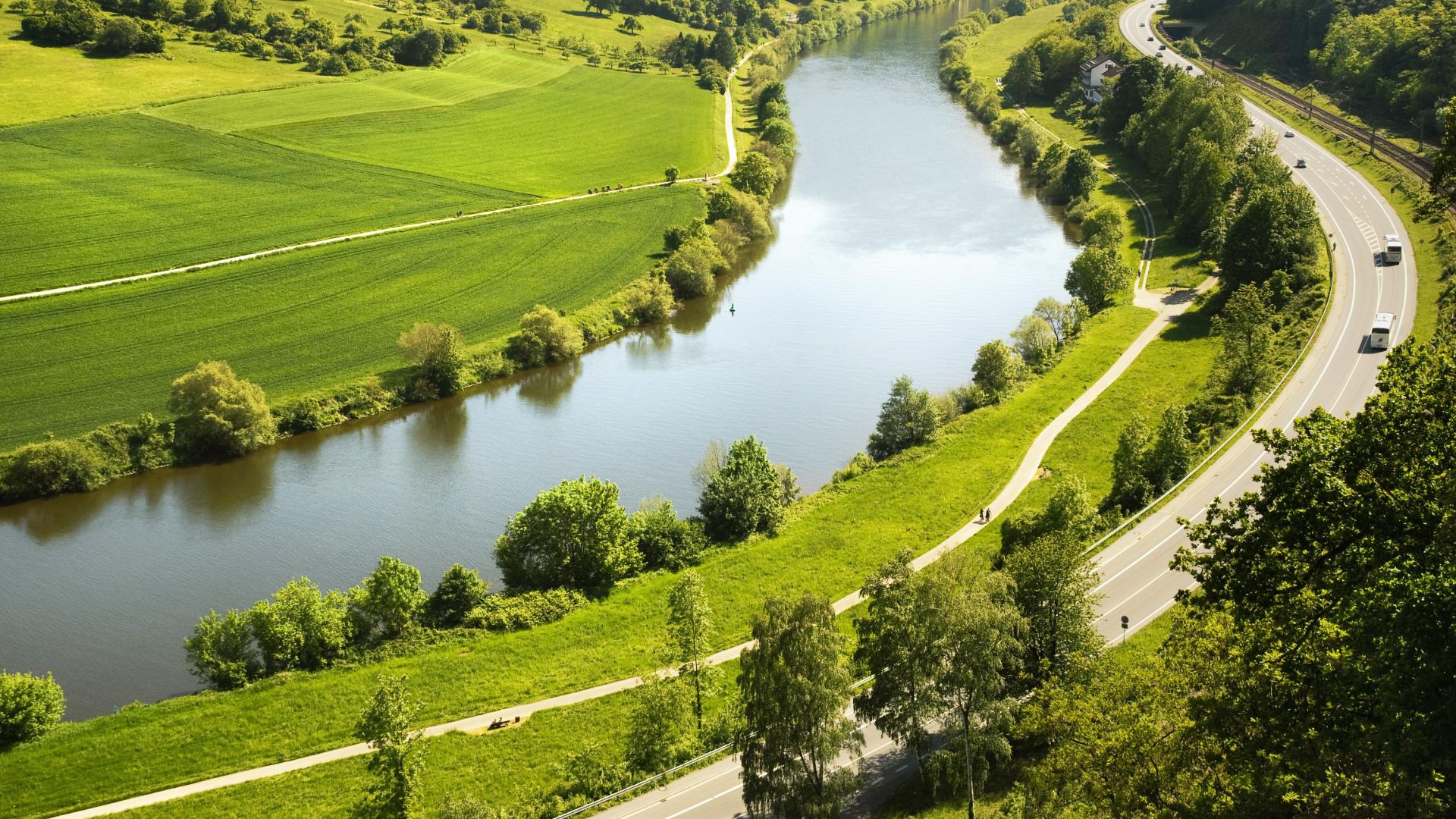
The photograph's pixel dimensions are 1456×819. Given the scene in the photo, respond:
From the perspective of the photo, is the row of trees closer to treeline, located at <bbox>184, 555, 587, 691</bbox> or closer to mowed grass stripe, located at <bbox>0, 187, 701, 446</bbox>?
treeline, located at <bbox>184, 555, 587, 691</bbox>

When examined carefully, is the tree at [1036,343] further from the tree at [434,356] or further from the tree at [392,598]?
the tree at [392,598]

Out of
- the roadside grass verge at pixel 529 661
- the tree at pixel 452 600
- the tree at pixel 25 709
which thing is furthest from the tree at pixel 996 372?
the tree at pixel 25 709

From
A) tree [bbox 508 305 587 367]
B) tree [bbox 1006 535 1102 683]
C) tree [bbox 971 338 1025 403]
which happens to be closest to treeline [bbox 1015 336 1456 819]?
tree [bbox 1006 535 1102 683]

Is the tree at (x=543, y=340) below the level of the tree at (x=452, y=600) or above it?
above

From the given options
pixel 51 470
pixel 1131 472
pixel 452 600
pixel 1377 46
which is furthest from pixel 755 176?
pixel 452 600

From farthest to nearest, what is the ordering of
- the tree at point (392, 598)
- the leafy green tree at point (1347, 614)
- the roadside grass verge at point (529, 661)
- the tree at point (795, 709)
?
the tree at point (392, 598)
the roadside grass verge at point (529, 661)
the tree at point (795, 709)
the leafy green tree at point (1347, 614)

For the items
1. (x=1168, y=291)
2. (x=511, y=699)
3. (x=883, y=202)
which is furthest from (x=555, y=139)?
(x=511, y=699)
